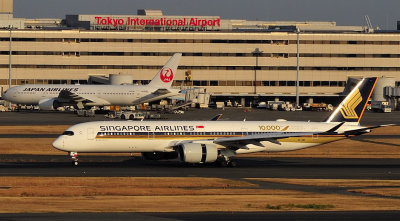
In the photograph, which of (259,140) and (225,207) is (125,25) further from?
(225,207)

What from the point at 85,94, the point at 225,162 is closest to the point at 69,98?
the point at 85,94

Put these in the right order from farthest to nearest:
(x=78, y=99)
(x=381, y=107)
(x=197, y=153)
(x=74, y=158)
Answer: (x=381, y=107) < (x=78, y=99) < (x=74, y=158) < (x=197, y=153)

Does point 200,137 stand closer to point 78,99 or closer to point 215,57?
point 78,99

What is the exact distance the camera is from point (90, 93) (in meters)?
137

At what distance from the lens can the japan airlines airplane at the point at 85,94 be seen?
135 meters

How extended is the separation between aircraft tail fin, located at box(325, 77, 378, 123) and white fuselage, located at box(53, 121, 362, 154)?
109 centimetres

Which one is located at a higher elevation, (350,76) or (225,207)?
(350,76)

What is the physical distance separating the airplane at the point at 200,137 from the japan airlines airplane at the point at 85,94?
7206 cm

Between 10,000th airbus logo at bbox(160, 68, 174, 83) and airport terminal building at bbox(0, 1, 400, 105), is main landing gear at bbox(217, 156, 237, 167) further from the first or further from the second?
airport terminal building at bbox(0, 1, 400, 105)

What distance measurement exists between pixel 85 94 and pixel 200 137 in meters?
76.0

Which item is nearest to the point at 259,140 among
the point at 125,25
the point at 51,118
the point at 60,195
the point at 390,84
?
the point at 60,195

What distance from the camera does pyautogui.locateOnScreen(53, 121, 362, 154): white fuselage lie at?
2432 inches

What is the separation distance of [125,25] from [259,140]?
133 meters

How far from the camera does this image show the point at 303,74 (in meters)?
185
